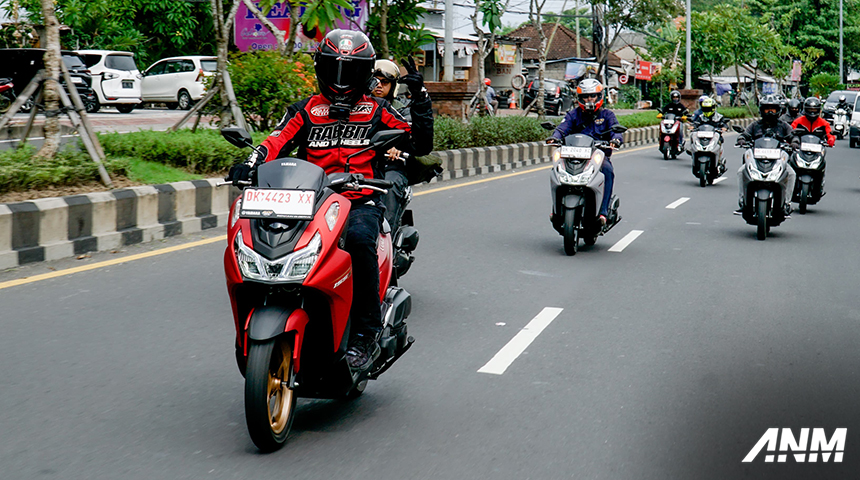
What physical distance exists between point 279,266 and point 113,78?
2440 cm

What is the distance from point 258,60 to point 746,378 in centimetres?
1000

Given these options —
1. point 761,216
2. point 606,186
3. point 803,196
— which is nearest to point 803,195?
point 803,196

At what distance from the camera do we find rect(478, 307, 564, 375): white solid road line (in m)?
5.53

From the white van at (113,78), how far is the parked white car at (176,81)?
6.70 feet

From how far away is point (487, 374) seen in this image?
538cm

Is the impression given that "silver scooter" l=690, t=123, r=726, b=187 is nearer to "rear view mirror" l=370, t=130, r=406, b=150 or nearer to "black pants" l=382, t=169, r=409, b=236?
"black pants" l=382, t=169, r=409, b=236

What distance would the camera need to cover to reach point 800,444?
4.39 meters

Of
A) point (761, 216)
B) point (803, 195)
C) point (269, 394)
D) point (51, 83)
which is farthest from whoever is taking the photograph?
point (803, 195)

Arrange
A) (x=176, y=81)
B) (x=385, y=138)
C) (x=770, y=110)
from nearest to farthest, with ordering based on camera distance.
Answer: (x=385, y=138)
(x=770, y=110)
(x=176, y=81)

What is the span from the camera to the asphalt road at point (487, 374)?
13.4 ft

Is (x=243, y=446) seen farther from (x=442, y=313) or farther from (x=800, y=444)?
(x=442, y=313)

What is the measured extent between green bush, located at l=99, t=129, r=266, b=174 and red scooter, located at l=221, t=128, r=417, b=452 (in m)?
7.65

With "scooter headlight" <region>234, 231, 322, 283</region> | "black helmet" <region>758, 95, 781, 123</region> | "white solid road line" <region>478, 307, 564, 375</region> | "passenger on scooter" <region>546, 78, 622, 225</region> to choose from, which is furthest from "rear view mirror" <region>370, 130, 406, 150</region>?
"black helmet" <region>758, 95, 781, 123</region>

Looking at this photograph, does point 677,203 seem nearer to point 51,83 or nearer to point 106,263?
point 51,83
